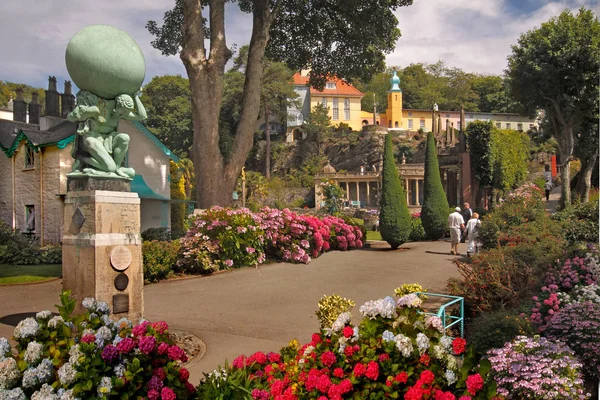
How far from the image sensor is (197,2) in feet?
47.3

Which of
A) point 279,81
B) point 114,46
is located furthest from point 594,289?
point 279,81

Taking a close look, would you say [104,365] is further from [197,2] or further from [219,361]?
[197,2]

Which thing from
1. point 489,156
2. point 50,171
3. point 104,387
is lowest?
point 104,387

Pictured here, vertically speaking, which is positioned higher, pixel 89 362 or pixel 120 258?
pixel 120 258

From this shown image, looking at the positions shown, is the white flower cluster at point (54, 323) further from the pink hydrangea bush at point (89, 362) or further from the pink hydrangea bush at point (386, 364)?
the pink hydrangea bush at point (386, 364)

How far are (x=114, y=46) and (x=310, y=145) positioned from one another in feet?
217

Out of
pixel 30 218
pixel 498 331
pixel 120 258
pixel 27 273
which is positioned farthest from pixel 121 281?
pixel 30 218

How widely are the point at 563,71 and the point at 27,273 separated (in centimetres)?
2489

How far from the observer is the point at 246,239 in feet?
44.1

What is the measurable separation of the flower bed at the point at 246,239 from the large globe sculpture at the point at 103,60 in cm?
652

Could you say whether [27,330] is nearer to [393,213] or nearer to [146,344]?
[146,344]

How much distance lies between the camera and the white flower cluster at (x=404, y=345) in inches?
124

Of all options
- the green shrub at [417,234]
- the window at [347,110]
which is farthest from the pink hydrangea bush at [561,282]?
the window at [347,110]

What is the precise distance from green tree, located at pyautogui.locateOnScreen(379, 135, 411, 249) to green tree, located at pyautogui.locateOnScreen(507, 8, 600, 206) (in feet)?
33.8
